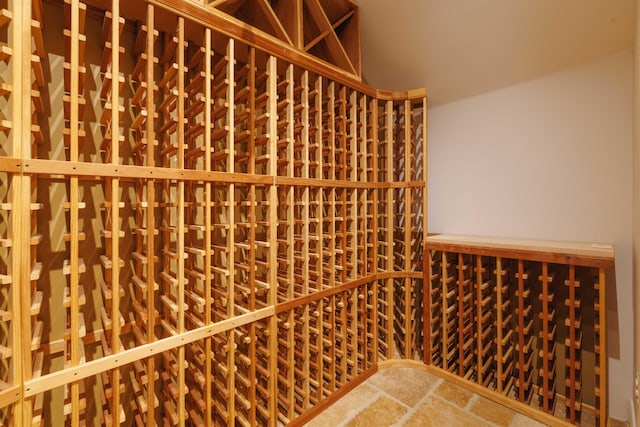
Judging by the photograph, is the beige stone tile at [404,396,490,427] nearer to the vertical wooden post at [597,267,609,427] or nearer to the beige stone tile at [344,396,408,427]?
the beige stone tile at [344,396,408,427]

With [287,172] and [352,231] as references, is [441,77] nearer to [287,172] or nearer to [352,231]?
[352,231]

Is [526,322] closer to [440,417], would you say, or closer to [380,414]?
[440,417]

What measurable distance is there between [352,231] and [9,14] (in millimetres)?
1651

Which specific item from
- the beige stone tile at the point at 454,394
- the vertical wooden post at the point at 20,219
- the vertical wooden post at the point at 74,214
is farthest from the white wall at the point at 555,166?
the vertical wooden post at the point at 20,219

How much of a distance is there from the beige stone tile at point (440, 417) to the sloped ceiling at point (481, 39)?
2.03m

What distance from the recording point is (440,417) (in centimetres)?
164

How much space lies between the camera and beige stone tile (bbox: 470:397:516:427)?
162cm

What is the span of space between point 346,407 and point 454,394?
26.5 inches

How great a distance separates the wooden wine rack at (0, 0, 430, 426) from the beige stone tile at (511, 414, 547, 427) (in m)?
0.71

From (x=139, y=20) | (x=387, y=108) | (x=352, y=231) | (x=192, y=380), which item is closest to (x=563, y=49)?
(x=387, y=108)

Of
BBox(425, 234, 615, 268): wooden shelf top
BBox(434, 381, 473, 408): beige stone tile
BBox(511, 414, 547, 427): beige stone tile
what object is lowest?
BBox(511, 414, 547, 427): beige stone tile

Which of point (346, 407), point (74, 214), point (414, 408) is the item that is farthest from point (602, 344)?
point (74, 214)

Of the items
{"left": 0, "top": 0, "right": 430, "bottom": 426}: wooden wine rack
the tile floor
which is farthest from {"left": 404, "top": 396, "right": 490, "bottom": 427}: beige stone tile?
{"left": 0, "top": 0, "right": 430, "bottom": 426}: wooden wine rack

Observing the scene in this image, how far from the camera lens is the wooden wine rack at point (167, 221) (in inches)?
36.1
